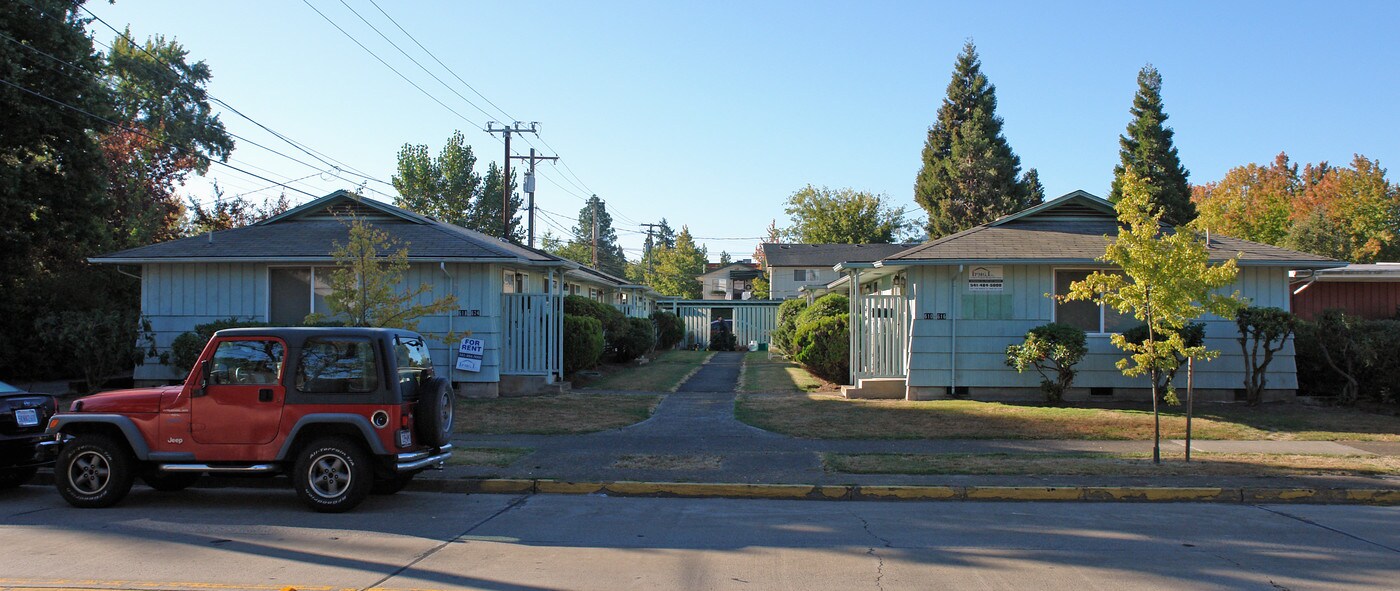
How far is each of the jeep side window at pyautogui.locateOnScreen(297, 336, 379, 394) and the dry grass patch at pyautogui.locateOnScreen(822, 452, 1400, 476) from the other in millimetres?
5243

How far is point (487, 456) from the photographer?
36.9 ft

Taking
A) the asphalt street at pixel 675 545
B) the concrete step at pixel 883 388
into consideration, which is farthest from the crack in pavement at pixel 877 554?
the concrete step at pixel 883 388

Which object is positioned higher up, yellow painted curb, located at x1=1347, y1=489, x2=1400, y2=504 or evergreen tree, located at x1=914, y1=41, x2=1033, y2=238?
evergreen tree, located at x1=914, y1=41, x2=1033, y2=238

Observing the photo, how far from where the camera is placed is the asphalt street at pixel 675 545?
617 centimetres

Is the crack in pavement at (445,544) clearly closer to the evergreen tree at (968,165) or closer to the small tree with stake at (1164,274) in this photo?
the small tree with stake at (1164,274)

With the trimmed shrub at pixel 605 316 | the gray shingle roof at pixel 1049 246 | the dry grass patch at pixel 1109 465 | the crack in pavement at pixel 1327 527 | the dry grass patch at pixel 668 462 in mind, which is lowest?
the crack in pavement at pixel 1327 527

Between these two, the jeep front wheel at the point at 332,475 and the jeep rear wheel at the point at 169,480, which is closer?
the jeep front wheel at the point at 332,475

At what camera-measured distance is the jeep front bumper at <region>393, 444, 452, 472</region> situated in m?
8.25

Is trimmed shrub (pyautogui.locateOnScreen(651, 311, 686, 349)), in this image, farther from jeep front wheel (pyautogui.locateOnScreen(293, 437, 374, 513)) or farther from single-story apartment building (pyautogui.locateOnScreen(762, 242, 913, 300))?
jeep front wheel (pyautogui.locateOnScreen(293, 437, 374, 513))

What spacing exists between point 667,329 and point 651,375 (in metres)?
13.0

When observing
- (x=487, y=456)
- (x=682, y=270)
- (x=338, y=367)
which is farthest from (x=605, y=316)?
(x=682, y=270)

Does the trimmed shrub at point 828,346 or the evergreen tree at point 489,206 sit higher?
the evergreen tree at point 489,206

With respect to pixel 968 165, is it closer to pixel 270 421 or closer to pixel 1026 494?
pixel 1026 494

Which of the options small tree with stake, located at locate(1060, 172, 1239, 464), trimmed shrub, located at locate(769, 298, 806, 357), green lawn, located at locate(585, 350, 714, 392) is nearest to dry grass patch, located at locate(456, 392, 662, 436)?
green lawn, located at locate(585, 350, 714, 392)
